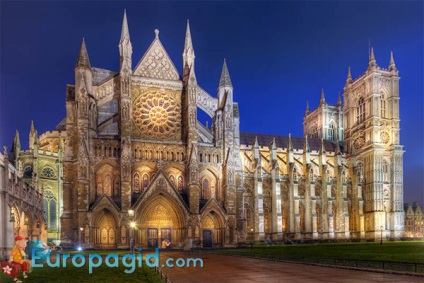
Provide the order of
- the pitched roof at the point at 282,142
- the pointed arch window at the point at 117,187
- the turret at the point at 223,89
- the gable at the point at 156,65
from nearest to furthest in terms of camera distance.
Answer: the pointed arch window at the point at 117,187 < the gable at the point at 156,65 < the turret at the point at 223,89 < the pitched roof at the point at 282,142

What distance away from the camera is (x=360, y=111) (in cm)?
8681

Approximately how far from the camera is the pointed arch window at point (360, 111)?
8562cm

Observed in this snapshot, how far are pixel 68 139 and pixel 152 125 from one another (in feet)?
34.4

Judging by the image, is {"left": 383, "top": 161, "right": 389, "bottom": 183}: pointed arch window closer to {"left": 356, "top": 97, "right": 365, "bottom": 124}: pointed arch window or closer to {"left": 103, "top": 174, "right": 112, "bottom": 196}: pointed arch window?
{"left": 356, "top": 97, "right": 365, "bottom": 124}: pointed arch window

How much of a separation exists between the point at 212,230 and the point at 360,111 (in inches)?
1802

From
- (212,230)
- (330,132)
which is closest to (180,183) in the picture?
(212,230)

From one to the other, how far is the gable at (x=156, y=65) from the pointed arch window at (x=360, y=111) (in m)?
42.9

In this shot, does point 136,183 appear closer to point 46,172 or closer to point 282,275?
point 46,172

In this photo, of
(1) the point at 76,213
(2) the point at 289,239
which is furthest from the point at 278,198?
(1) the point at 76,213

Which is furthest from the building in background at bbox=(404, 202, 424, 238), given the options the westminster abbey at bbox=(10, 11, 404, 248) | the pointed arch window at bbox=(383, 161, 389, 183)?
the westminster abbey at bbox=(10, 11, 404, 248)

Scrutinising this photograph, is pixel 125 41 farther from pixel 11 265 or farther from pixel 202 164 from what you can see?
pixel 11 265

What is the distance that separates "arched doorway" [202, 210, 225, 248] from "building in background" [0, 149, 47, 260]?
18.3 meters

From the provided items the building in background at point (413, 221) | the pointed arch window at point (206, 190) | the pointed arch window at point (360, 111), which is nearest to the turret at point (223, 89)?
the pointed arch window at point (206, 190)

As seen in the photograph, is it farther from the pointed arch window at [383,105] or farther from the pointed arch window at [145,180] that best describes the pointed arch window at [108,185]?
the pointed arch window at [383,105]
